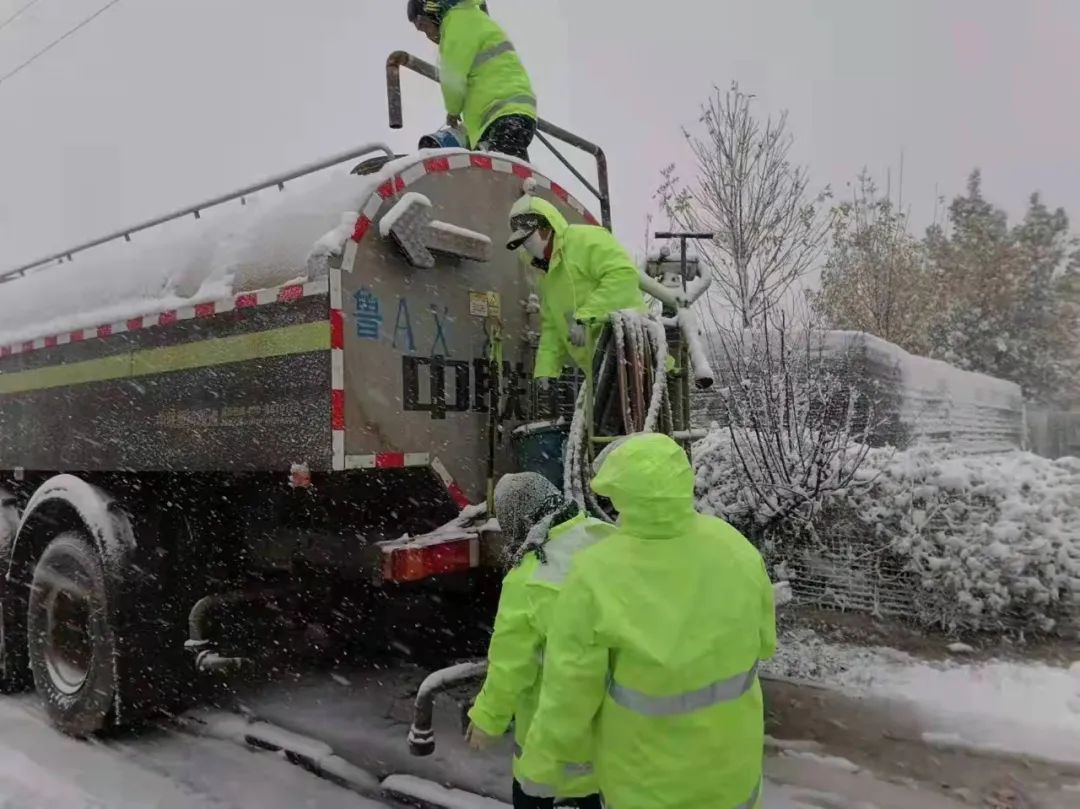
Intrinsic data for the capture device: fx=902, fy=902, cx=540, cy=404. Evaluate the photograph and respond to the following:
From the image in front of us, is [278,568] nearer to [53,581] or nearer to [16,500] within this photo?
[53,581]

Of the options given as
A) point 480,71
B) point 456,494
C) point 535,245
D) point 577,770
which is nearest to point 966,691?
point 456,494

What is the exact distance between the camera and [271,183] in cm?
435

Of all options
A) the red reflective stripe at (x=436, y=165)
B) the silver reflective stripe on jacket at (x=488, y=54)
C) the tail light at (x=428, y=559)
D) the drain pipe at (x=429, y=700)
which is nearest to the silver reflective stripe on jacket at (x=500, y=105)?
the silver reflective stripe on jacket at (x=488, y=54)

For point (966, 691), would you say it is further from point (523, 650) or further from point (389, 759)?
point (523, 650)

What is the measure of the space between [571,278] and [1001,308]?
102 feet

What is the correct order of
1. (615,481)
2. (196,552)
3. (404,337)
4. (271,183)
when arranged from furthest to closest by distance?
(196,552) → (271,183) → (404,337) → (615,481)

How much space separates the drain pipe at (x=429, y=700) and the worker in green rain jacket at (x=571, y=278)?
136 centimetres

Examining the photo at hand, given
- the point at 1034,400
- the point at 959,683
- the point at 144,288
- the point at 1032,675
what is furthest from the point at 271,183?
the point at 1034,400

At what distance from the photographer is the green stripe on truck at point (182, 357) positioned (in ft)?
12.0

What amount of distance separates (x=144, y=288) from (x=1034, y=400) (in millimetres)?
37176

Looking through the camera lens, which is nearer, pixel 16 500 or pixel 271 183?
pixel 271 183

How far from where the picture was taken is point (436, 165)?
4.03 meters

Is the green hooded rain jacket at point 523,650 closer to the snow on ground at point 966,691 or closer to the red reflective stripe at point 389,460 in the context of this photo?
the red reflective stripe at point 389,460

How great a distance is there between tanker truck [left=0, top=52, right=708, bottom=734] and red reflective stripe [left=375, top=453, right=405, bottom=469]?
0.7 inches
